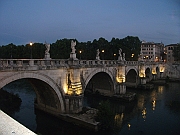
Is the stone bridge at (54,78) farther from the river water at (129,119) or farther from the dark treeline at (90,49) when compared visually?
the dark treeline at (90,49)

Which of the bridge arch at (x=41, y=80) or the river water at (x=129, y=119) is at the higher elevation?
the bridge arch at (x=41, y=80)

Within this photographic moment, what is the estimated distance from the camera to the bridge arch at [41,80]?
13.5m

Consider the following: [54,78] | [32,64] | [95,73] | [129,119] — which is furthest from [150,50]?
Answer: [32,64]

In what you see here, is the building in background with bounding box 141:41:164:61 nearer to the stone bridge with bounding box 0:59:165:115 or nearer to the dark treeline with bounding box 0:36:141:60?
the dark treeline with bounding box 0:36:141:60

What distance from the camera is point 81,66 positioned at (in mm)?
20188

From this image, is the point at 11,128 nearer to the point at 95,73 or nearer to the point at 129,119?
the point at 129,119

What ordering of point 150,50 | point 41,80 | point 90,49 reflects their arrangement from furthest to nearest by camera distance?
point 150,50 < point 90,49 < point 41,80

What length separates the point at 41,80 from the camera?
16.1m

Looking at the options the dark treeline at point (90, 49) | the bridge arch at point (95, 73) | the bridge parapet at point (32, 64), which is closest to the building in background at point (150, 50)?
the dark treeline at point (90, 49)

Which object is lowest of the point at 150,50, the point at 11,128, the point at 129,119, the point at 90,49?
the point at 129,119

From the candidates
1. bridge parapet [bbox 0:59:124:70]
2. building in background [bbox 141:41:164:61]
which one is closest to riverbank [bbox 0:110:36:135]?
bridge parapet [bbox 0:59:124:70]

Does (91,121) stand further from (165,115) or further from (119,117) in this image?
(165,115)

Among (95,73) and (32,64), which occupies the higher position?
(32,64)

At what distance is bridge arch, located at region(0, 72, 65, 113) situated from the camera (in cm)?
1350
